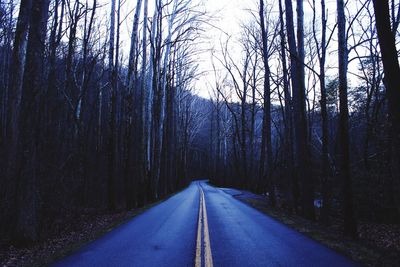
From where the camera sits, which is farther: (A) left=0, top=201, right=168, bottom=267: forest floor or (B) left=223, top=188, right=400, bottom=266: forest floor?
(A) left=0, top=201, right=168, bottom=267: forest floor

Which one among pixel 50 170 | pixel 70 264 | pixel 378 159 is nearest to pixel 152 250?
pixel 70 264

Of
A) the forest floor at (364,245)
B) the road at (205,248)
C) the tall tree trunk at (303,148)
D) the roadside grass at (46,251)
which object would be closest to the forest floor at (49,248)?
the roadside grass at (46,251)

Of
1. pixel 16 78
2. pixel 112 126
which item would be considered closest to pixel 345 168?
pixel 112 126

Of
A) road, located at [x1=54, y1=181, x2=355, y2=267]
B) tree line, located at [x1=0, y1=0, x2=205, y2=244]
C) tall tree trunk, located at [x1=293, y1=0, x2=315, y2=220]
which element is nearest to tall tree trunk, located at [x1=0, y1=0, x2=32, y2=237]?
tree line, located at [x1=0, y1=0, x2=205, y2=244]

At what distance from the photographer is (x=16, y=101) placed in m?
13.7

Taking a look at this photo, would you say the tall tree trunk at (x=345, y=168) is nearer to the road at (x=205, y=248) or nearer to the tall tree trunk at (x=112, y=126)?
the road at (x=205, y=248)

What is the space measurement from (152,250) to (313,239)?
160 inches

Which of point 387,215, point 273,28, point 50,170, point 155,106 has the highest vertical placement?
point 273,28

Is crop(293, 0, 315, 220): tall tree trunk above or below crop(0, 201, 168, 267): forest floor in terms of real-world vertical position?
above

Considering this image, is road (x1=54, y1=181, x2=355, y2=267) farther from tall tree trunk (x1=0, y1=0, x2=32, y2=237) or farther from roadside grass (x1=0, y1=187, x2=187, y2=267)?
tall tree trunk (x1=0, y1=0, x2=32, y2=237)

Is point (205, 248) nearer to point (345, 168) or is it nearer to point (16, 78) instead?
point (345, 168)

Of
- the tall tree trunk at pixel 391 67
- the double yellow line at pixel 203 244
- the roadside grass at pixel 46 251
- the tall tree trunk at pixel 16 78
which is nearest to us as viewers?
the double yellow line at pixel 203 244

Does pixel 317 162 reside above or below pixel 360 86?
below

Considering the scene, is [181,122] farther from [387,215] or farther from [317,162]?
[387,215]
